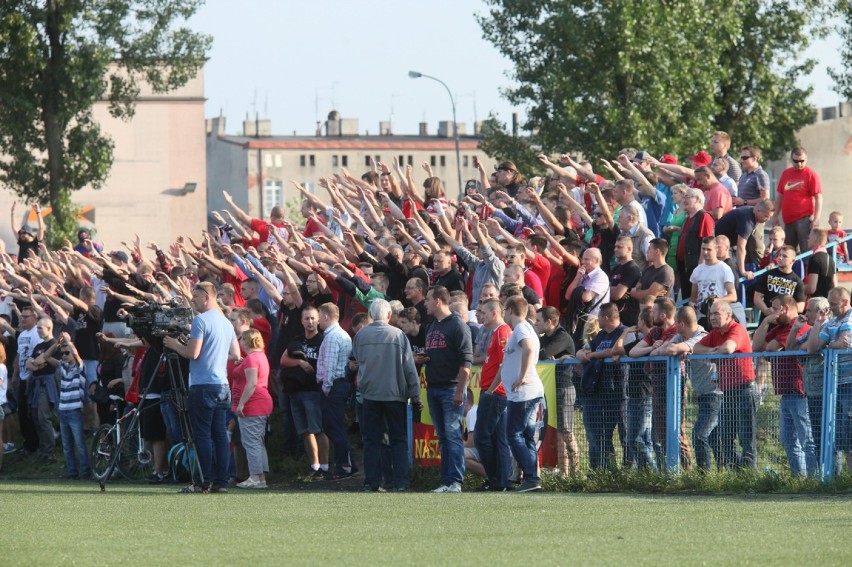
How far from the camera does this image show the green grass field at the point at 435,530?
9.23m

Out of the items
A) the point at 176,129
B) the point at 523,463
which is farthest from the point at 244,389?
the point at 176,129

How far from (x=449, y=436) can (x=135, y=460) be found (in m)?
4.50

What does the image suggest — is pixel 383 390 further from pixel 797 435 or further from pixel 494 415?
pixel 797 435

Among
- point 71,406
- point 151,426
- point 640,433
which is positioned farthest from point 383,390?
point 71,406

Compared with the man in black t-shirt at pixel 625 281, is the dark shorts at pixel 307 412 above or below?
below

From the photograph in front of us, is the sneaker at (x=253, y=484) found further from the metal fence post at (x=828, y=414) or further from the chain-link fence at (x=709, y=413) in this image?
the metal fence post at (x=828, y=414)

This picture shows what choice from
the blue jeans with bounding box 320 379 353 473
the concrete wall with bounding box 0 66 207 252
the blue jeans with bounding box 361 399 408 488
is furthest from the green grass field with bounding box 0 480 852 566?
the concrete wall with bounding box 0 66 207 252

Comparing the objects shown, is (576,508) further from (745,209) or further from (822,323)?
(745,209)

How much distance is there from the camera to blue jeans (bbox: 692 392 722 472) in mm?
13086

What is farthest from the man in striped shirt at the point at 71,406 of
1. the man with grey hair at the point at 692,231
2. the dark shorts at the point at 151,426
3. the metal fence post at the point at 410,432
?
the man with grey hair at the point at 692,231

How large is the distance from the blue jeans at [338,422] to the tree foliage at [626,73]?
2160cm

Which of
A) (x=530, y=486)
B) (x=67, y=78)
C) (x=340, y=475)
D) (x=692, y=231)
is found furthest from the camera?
(x=67, y=78)

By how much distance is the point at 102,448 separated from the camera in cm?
1712

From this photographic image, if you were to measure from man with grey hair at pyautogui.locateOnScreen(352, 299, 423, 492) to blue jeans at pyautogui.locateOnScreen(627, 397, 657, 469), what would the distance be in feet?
7.55
